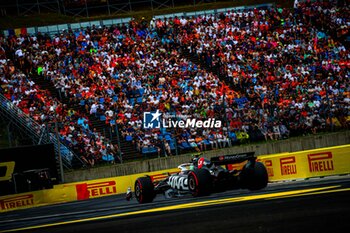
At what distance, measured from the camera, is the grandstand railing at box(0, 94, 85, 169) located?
2219 cm

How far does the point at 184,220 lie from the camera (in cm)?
815

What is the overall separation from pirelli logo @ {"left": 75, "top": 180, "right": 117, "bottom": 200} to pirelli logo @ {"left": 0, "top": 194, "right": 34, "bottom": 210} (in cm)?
191

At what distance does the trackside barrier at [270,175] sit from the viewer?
1629 cm

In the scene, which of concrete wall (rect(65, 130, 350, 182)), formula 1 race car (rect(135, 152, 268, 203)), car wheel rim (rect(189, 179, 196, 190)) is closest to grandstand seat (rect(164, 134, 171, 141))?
concrete wall (rect(65, 130, 350, 182))

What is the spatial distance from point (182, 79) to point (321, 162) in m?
13.2

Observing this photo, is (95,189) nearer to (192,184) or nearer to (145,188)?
(145,188)

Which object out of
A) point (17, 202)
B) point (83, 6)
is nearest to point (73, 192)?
point (17, 202)

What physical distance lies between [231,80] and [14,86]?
11289mm

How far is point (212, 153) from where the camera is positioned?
22688mm

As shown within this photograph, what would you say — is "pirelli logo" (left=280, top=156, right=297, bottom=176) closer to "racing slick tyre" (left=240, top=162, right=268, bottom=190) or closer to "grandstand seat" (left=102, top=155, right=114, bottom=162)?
"racing slick tyre" (left=240, top=162, right=268, bottom=190)

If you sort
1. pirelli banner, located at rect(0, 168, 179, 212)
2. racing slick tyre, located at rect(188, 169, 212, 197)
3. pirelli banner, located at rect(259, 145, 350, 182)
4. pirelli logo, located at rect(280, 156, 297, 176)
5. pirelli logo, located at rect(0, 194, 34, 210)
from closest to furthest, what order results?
racing slick tyre, located at rect(188, 169, 212, 197)
pirelli banner, located at rect(259, 145, 350, 182)
pirelli logo, located at rect(280, 156, 297, 176)
pirelli logo, located at rect(0, 194, 34, 210)
pirelli banner, located at rect(0, 168, 179, 212)

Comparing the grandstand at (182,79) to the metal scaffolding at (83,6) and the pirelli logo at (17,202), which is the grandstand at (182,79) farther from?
the metal scaffolding at (83,6)

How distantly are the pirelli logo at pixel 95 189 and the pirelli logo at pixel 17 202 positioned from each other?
1.91 m

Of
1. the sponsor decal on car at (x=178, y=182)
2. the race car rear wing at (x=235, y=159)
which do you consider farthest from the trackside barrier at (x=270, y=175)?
the race car rear wing at (x=235, y=159)
